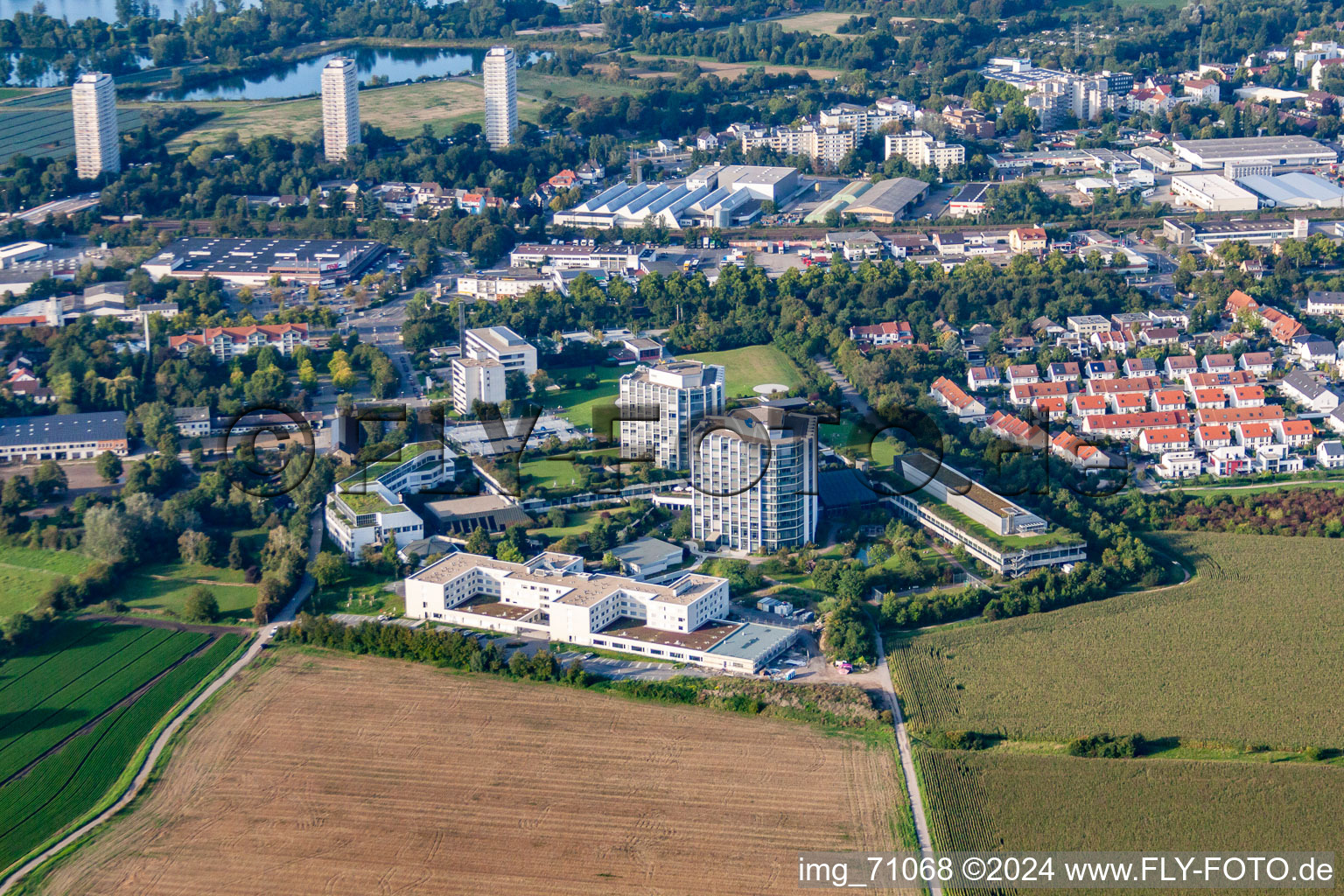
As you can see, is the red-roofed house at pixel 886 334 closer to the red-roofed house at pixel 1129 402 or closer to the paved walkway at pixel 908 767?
the red-roofed house at pixel 1129 402

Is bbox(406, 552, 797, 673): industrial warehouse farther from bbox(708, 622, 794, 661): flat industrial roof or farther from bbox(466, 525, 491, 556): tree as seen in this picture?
bbox(466, 525, 491, 556): tree

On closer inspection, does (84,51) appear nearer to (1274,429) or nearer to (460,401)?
(460,401)

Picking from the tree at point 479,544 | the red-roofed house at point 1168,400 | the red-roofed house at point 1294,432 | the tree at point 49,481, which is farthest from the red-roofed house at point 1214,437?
the tree at point 49,481

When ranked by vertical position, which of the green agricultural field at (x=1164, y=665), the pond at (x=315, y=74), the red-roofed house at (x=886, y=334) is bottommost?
the green agricultural field at (x=1164, y=665)

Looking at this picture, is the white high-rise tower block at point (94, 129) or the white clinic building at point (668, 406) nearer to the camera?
the white clinic building at point (668, 406)

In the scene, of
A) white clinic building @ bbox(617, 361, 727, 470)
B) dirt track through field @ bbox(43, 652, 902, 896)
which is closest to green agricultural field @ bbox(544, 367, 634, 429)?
white clinic building @ bbox(617, 361, 727, 470)

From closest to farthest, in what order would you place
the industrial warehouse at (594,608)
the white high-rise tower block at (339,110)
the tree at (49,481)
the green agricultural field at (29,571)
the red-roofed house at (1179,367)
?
1. the industrial warehouse at (594,608)
2. the green agricultural field at (29,571)
3. the tree at (49,481)
4. the red-roofed house at (1179,367)
5. the white high-rise tower block at (339,110)
